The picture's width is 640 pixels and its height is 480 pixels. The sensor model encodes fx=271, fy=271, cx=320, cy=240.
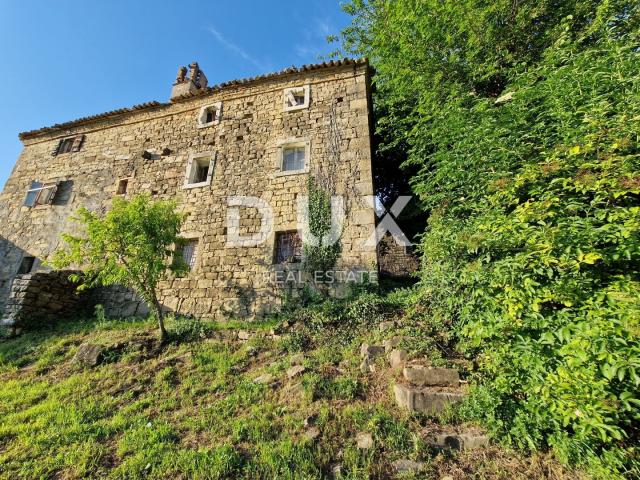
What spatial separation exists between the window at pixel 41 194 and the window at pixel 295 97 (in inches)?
338

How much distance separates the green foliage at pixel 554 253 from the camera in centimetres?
208

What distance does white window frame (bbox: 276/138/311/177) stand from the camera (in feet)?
24.3

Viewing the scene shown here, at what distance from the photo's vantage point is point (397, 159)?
348 inches

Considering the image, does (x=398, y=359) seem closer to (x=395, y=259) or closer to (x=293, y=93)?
(x=395, y=259)

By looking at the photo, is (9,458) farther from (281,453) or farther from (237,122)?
(237,122)

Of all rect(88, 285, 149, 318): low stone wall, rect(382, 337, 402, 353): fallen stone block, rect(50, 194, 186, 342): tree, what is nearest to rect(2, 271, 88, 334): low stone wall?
rect(88, 285, 149, 318): low stone wall

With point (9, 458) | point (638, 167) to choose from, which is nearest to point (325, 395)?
point (9, 458)

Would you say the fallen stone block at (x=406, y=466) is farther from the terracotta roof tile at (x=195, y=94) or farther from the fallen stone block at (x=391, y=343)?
the terracotta roof tile at (x=195, y=94)

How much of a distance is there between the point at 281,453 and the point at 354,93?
8.32m

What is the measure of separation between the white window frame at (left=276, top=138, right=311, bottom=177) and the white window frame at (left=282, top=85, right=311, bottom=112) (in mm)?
1147

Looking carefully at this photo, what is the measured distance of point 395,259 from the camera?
355 inches

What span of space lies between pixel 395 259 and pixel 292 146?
4860 mm

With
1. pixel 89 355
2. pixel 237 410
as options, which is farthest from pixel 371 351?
pixel 89 355

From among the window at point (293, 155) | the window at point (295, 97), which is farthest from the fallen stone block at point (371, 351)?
the window at point (295, 97)
